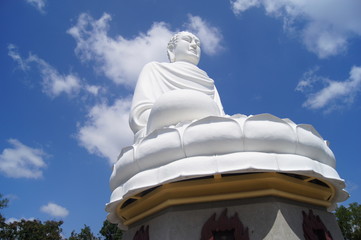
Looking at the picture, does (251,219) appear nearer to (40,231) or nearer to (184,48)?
(184,48)

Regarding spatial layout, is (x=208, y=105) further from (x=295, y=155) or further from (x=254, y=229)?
(x=254, y=229)

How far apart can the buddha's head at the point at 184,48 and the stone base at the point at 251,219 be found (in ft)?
17.5

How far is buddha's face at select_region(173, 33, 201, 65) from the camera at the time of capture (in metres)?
8.72

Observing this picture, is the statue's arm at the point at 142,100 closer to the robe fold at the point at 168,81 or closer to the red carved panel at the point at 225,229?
the robe fold at the point at 168,81

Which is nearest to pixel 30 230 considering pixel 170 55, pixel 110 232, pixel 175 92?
pixel 110 232

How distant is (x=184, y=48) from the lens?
8742mm

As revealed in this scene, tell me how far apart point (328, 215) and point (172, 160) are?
257cm

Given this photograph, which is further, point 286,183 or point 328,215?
point 328,215

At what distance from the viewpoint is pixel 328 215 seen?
15.6 ft

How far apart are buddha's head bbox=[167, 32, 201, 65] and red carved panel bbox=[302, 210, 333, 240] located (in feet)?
18.0

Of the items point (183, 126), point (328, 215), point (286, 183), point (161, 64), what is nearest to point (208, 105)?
point (183, 126)

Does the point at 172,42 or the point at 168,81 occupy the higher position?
the point at 172,42

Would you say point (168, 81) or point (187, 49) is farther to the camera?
point (187, 49)

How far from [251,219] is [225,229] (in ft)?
1.13
